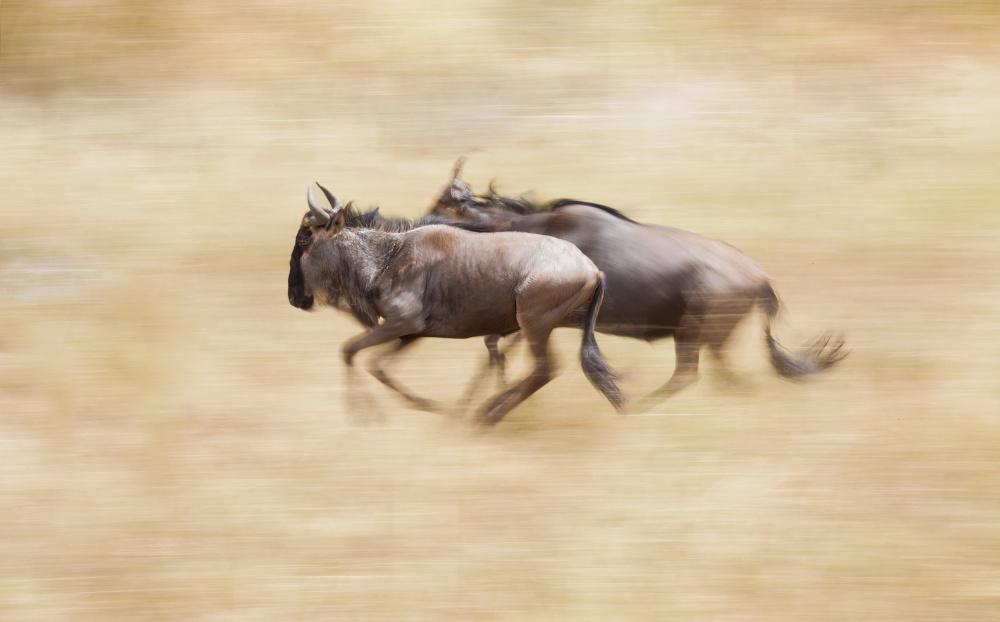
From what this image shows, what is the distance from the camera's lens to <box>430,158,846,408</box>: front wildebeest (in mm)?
6508

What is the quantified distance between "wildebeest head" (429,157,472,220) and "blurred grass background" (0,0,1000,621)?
3.08ft

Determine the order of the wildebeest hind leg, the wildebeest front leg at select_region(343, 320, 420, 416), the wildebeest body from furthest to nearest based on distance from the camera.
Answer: the wildebeest hind leg
the wildebeest front leg at select_region(343, 320, 420, 416)
the wildebeest body

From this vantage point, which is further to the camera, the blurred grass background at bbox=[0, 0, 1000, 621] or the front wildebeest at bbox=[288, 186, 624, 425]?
the front wildebeest at bbox=[288, 186, 624, 425]

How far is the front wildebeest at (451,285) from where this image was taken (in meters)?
5.87

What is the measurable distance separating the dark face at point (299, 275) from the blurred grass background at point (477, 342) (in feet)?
2.13

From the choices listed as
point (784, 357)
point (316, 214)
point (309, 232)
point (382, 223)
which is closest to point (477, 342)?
point (382, 223)

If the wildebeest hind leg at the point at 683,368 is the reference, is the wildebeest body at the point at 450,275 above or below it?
above

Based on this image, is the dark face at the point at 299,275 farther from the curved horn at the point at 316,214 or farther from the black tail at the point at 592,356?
the black tail at the point at 592,356

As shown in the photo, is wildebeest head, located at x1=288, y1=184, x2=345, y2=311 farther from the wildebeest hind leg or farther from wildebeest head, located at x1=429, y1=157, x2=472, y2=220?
the wildebeest hind leg

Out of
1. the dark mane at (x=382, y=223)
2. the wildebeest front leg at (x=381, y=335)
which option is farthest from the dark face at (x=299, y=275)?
→ the wildebeest front leg at (x=381, y=335)

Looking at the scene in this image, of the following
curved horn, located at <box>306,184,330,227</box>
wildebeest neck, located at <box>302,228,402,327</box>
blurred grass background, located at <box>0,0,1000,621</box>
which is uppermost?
curved horn, located at <box>306,184,330,227</box>

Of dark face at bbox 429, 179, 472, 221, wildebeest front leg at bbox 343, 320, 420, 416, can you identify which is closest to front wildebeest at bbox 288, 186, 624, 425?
wildebeest front leg at bbox 343, 320, 420, 416

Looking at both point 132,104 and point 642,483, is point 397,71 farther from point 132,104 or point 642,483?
point 642,483

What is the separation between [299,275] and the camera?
633 cm
